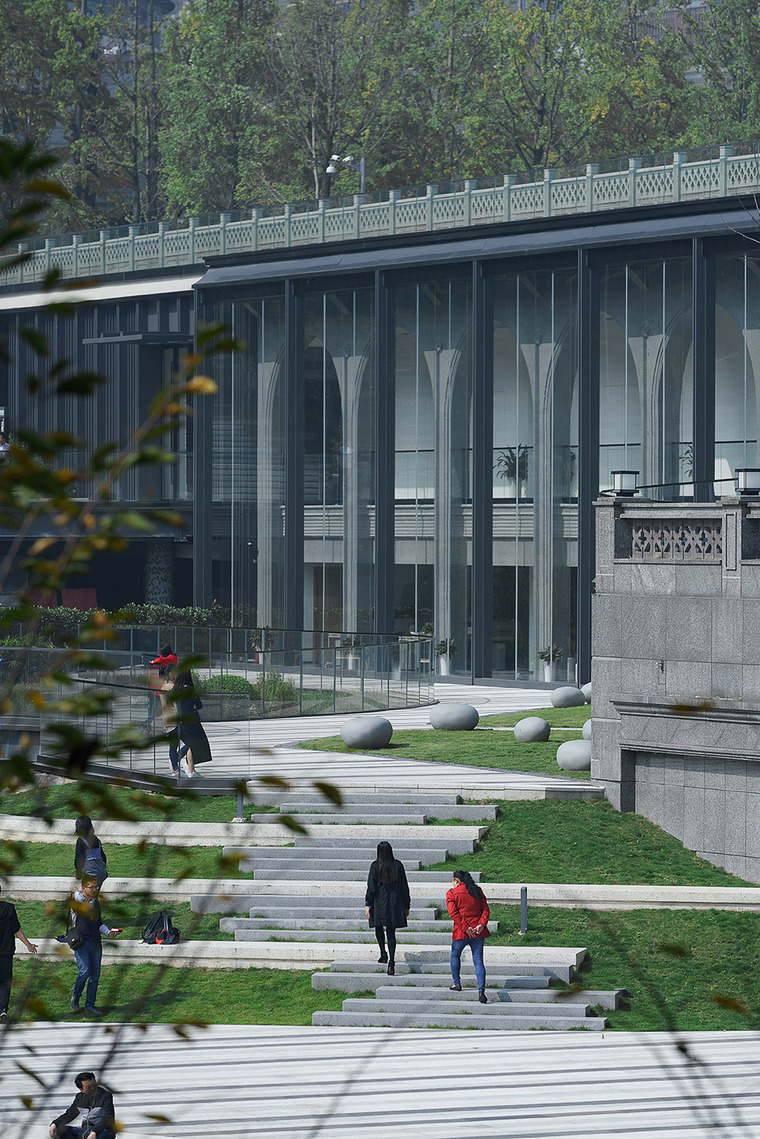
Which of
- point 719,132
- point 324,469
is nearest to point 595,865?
point 324,469

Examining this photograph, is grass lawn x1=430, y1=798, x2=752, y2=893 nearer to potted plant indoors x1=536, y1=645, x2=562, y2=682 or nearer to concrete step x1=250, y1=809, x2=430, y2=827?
concrete step x1=250, y1=809, x2=430, y2=827

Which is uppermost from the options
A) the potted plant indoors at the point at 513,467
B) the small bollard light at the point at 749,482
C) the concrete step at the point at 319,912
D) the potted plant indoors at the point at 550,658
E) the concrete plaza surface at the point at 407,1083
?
the potted plant indoors at the point at 513,467

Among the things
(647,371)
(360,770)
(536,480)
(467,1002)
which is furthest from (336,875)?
(647,371)

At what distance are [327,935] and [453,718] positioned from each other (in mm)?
10969

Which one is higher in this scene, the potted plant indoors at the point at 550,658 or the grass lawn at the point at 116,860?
the potted plant indoors at the point at 550,658

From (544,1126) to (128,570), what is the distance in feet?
138

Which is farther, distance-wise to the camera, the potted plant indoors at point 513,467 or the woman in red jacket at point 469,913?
the potted plant indoors at point 513,467

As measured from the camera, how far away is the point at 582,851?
1969cm

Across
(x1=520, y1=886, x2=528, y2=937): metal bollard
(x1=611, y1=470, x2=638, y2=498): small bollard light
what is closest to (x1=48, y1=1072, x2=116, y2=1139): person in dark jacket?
(x1=520, y1=886, x2=528, y2=937): metal bollard

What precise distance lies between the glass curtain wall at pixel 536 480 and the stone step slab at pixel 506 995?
78.3ft

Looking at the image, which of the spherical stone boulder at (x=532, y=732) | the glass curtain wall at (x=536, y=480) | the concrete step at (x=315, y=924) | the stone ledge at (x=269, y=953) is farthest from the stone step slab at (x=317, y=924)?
the glass curtain wall at (x=536, y=480)

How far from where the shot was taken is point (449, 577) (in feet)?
138

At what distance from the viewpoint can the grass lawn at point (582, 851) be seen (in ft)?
62.1

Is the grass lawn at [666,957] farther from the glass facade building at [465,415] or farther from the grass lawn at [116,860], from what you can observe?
the glass facade building at [465,415]
